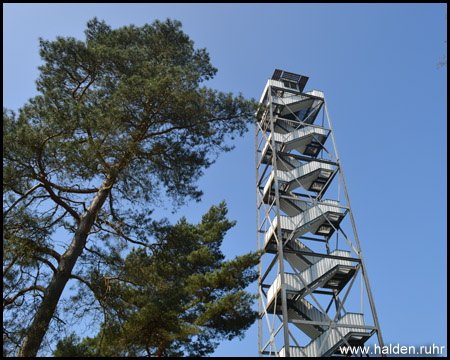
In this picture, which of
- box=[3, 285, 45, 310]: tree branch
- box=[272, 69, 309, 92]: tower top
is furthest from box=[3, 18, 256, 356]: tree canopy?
box=[272, 69, 309, 92]: tower top

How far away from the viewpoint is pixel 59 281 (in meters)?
8.12

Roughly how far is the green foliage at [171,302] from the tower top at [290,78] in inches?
A: 522

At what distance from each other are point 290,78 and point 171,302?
18.2 meters

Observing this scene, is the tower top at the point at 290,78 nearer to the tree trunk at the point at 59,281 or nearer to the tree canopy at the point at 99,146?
the tree canopy at the point at 99,146

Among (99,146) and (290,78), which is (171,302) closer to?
(99,146)

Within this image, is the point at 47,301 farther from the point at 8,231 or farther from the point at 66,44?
the point at 66,44

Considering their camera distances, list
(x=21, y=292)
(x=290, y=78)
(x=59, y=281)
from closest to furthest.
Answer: (x=21, y=292) < (x=59, y=281) < (x=290, y=78)

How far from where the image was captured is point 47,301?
7684 mm

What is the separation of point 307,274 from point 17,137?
36.7 feet

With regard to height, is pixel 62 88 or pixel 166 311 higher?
pixel 62 88

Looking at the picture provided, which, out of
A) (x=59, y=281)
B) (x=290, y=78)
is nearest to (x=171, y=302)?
(x=59, y=281)

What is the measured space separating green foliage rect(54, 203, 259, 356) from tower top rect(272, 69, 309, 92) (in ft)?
43.5

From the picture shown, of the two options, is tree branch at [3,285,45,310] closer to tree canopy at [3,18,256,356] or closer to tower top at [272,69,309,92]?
tree canopy at [3,18,256,356]

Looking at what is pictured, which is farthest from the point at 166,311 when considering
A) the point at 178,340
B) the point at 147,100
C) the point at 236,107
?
the point at 236,107
